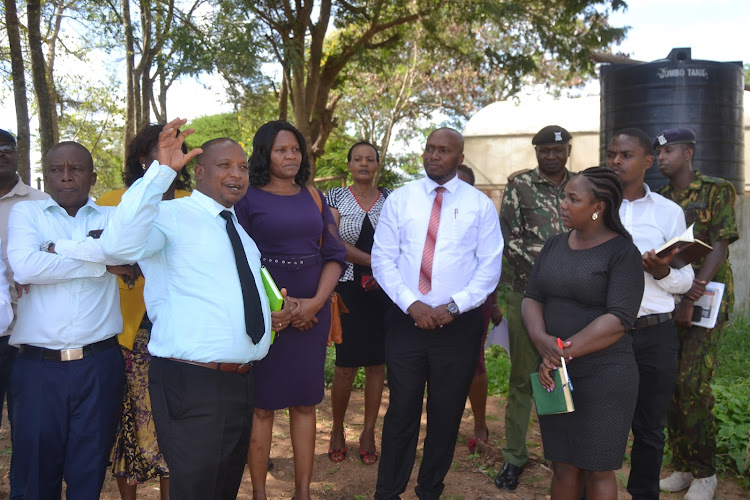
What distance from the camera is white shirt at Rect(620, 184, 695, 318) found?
3672 millimetres

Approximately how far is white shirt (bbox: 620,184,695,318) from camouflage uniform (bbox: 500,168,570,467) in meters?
0.71

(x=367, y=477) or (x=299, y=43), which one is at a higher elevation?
(x=299, y=43)

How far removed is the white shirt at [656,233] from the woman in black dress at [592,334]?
52 cm

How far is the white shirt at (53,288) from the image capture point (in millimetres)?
2938

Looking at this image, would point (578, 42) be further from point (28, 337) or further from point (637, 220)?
point (28, 337)

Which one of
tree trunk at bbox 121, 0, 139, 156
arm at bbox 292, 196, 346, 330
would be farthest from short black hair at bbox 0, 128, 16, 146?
tree trunk at bbox 121, 0, 139, 156

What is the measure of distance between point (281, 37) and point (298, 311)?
8610 millimetres

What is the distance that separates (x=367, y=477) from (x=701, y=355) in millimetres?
2332

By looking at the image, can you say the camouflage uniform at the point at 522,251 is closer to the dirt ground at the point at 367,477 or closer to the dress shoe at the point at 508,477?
the dress shoe at the point at 508,477

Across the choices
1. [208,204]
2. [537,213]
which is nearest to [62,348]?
[208,204]

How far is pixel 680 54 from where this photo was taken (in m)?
6.36

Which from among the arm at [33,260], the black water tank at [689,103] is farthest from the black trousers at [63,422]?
the black water tank at [689,103]

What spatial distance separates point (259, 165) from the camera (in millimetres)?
3781

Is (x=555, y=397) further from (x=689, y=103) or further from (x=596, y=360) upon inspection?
(x=689, y=103)
